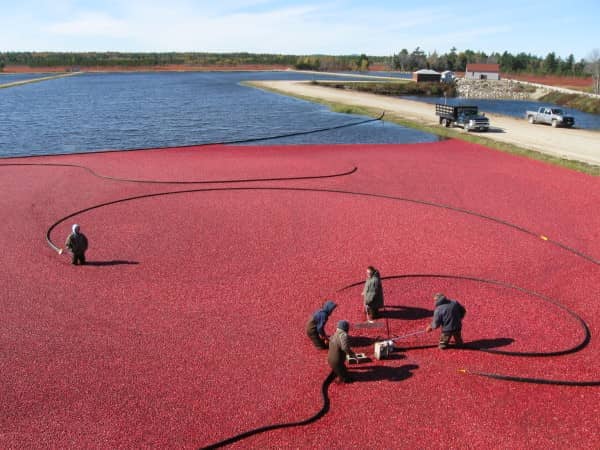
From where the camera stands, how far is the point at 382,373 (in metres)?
11.2

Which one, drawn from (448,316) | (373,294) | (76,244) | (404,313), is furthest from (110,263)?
(448,316)

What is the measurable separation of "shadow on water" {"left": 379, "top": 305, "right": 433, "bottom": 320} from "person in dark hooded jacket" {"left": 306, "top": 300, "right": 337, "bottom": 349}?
2.47 m

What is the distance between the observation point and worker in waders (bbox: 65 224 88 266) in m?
16.7

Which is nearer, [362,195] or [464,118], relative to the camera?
[362,195]

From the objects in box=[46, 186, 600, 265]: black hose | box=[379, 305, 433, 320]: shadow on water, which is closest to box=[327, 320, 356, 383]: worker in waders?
box=[379, 305, 433, 320]: shadow on water

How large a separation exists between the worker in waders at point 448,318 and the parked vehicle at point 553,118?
148ft

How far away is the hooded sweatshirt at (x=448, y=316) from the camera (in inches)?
456

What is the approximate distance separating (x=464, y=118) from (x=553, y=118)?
1042 centimetres

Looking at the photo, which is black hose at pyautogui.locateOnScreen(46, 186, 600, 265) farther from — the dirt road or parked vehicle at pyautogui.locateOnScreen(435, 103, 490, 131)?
parked vehicle at pyautogui.locateOnScreen(435, 103, 490, 131)

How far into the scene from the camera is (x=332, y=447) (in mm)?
9062

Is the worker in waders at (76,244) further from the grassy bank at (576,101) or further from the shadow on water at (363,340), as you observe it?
the grassy bank at (576,101)

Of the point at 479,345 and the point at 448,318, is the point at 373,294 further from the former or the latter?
the point at 479,345

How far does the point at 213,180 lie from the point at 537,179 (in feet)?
64.4

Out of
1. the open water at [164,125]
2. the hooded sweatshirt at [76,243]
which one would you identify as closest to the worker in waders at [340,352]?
the hooded sweatshirt at [76,243]
